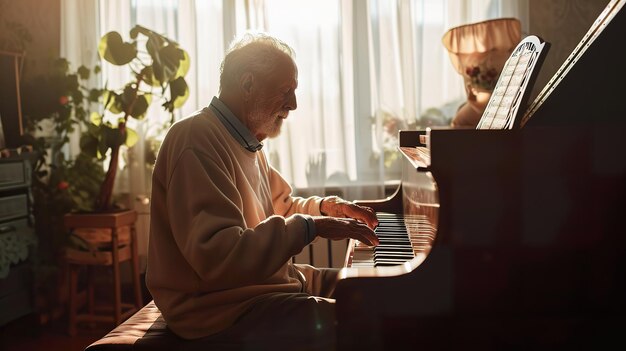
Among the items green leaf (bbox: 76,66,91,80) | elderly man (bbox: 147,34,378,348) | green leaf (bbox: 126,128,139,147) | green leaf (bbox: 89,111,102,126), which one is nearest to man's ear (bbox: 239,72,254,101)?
elderly man (bbox: 147,34,378,348)

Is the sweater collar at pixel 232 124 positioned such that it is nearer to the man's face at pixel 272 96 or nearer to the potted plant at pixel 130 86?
the man's face at pixel 272 96

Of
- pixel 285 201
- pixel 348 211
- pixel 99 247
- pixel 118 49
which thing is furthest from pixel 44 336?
pixel 348 211

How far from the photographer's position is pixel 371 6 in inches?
143

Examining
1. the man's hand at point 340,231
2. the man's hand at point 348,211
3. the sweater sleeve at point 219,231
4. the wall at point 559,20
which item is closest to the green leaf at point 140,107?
the man's hand at point 348,211

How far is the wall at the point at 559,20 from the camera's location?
144 inches

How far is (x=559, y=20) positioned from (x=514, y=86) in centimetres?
237

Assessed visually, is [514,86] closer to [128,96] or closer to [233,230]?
[233,230]

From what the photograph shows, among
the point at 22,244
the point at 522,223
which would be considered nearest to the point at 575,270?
the point at 522,223

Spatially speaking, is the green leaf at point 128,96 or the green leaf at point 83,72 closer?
the green leaf at point 128,96

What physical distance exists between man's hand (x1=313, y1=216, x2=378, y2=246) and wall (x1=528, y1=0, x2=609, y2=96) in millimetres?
2514

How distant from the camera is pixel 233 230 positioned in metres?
1.47

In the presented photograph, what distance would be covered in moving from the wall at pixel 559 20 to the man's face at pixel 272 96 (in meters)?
2.33

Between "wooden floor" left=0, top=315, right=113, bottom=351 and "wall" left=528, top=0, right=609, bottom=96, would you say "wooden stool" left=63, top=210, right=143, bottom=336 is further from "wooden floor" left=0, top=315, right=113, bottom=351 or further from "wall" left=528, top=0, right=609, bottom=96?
"wall" left=528, top=0, right=609, bottom=96

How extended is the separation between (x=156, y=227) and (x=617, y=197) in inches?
43.6
